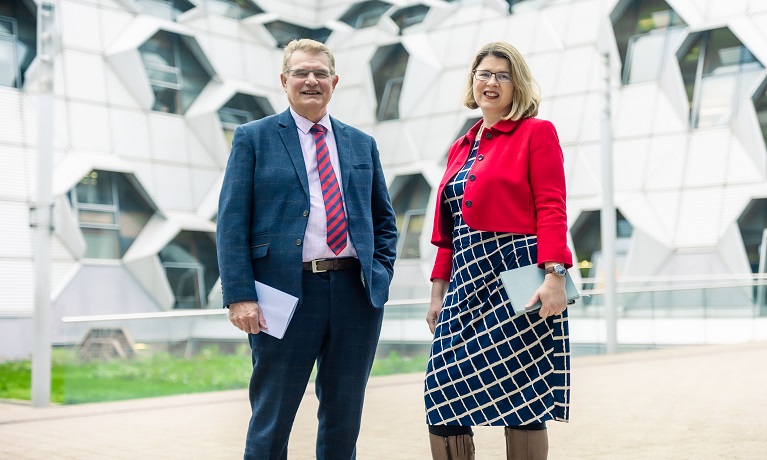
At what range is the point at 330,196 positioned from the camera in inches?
153

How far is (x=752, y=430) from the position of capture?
22.4 ft

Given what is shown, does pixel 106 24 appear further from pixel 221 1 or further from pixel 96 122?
pixel 221 1

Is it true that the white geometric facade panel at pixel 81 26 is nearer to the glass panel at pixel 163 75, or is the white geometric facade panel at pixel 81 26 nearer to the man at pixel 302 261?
the glass panel at pixel 163 75

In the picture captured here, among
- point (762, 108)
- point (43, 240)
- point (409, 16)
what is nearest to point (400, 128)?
point (409, 16)

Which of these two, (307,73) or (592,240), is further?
(592,240)

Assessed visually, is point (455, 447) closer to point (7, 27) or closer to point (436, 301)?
point (436, 301)

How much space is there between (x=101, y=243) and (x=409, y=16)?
39.4 feet

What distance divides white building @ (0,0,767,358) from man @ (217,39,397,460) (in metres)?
17.3

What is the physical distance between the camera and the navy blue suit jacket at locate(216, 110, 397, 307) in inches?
147

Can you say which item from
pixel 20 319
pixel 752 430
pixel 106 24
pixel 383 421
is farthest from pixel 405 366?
pixel 106 24

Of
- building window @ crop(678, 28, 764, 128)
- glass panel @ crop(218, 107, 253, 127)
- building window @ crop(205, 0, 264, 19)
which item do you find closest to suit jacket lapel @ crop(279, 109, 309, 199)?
building window @ crop(678, 28, 764, 128)

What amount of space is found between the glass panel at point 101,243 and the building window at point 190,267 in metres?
1.20

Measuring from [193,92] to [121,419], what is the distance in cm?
1850

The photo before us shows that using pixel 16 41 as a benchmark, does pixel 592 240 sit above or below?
below
